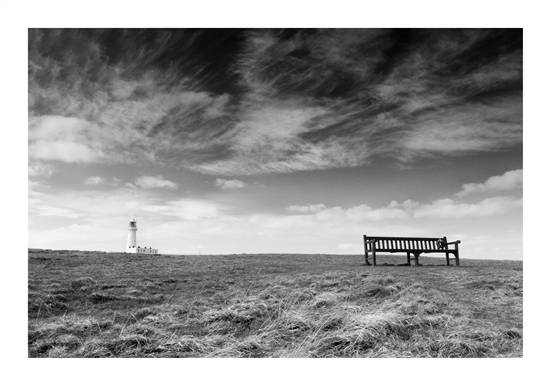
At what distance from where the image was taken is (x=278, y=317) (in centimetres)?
551

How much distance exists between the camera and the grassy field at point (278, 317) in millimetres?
4664

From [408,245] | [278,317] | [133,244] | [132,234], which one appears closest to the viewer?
[278,317]

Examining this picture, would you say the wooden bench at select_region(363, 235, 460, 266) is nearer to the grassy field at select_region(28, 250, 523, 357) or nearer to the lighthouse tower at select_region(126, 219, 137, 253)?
the grassy field at select_region(28, 250, 523, 357)

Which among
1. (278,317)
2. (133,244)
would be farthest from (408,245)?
(133,244)

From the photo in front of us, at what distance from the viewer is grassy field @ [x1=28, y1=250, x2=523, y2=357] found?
466 cm

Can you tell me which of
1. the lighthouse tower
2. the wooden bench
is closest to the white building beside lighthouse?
the lighthouse tower

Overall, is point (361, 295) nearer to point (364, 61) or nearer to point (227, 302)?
point (227, 302)

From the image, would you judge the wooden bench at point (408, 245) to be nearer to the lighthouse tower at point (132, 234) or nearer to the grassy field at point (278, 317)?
the grassy field at point (278, 317)

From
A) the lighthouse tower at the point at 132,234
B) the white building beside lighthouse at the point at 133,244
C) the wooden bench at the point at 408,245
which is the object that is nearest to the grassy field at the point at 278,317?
the wooden bench at the point at 408,245

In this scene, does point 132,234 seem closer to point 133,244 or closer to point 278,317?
point 133,244

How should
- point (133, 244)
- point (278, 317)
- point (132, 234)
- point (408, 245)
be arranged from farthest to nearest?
point (132, 234)
point (133, 244)
point (408, 245)
point (278, 317)
